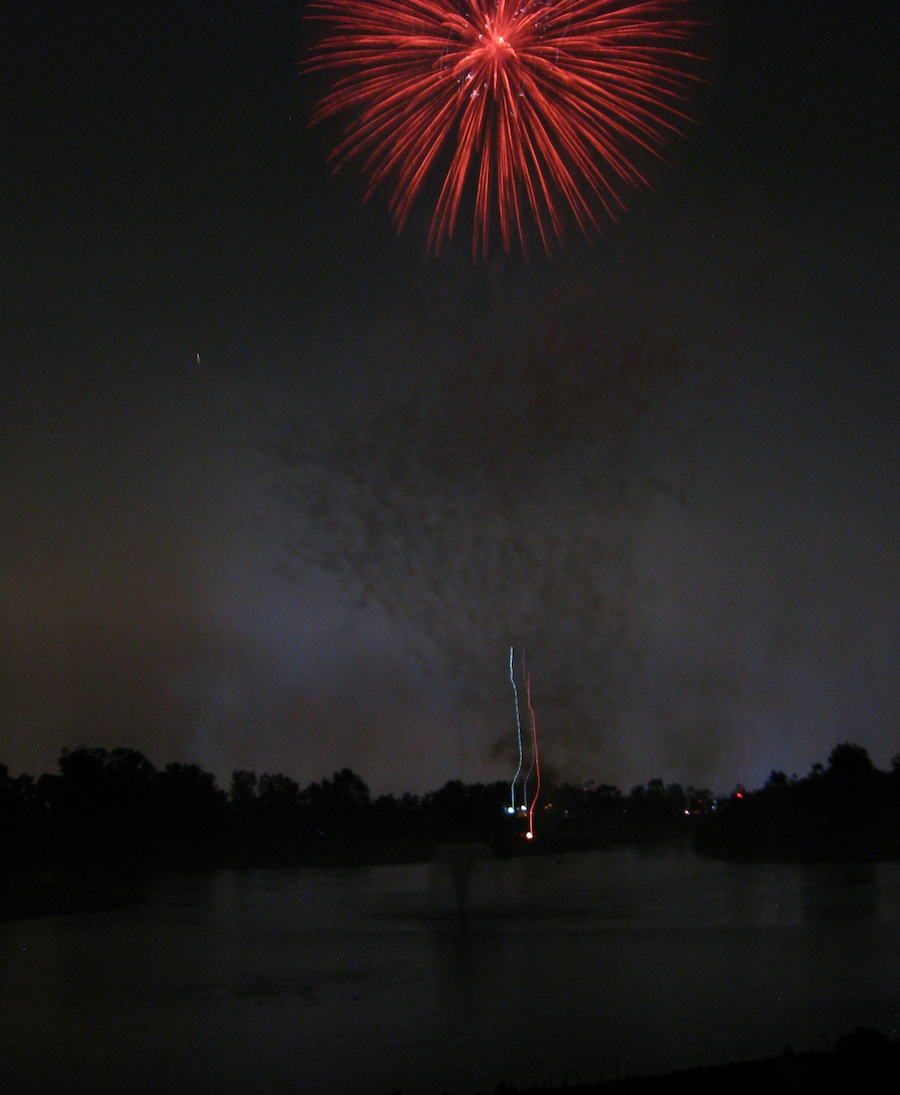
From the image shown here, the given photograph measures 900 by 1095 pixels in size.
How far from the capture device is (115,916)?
69.7ft

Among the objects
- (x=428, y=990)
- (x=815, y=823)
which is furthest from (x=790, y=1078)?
(x=815, y=823)

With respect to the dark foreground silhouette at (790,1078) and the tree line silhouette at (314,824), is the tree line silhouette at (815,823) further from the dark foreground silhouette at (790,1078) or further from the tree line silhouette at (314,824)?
the dark foreground silhouette at (790,1078)

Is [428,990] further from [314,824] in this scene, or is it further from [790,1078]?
[314,824]

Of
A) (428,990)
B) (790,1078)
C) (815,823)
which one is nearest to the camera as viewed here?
(790,1078)

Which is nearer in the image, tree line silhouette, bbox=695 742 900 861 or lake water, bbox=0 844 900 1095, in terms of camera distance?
lake water, bbox=0 844 900 1095

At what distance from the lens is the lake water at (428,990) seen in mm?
8203

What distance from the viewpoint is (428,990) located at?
455 inches

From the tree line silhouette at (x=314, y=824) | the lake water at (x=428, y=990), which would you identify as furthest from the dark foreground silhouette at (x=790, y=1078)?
the tree line silhouette at (x=314, y=824)

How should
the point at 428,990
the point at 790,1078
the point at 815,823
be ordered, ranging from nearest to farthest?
the point at 790,1078 < the point at 428,990 < the point at 815,823

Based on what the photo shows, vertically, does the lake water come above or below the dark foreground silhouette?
below

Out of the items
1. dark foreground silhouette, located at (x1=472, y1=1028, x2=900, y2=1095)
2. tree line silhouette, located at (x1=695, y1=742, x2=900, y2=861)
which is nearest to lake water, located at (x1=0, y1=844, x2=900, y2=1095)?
dark foreground silhouette, located at (x1=472, y1=1028, x2=900, y2=1095)

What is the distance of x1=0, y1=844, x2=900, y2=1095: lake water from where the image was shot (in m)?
8.20

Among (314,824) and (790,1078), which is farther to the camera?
(314,824)

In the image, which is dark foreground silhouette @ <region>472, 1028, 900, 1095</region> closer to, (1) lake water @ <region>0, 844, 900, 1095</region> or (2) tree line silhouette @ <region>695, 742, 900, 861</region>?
(1) lake water @ <region>0, 844, 900, 1095</region>
